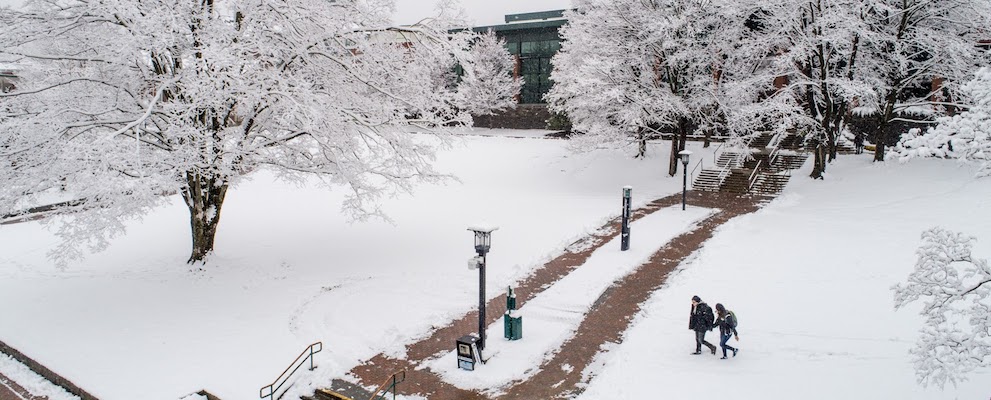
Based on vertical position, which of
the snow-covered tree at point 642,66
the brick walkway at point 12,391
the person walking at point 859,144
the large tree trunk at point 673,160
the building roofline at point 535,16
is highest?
the building roofline at point 535,16

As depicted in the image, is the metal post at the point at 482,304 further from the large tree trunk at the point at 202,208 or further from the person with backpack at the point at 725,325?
the large tree trunk at the point at 202,208

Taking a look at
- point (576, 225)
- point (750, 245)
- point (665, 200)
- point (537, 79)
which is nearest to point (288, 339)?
point (576, 225)

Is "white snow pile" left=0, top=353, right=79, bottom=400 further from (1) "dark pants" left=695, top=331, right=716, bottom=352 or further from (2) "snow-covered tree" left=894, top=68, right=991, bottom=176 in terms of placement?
(2) "snow-covered tree" left=894, top=68, right=991, bottom=176

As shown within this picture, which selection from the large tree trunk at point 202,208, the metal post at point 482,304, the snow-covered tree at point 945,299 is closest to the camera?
the snow-covered tree at point 945,299

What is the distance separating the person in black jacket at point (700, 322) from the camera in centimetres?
1162

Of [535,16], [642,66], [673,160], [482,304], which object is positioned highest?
[535,16]

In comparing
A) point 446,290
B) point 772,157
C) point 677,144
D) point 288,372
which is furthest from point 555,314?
point 772,157

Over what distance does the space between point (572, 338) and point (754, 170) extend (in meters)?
17.3

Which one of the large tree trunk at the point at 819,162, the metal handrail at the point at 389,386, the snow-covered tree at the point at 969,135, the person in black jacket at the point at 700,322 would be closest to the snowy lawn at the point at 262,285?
the metal handrail at the point at 389,386

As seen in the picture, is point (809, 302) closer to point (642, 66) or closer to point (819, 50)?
point (819, 50)

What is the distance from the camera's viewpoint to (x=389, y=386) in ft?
36.5

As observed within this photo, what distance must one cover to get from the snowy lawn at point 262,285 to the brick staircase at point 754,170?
213 centimetres

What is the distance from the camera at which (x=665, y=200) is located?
83.1 feet

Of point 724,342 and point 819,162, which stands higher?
point 819,162
